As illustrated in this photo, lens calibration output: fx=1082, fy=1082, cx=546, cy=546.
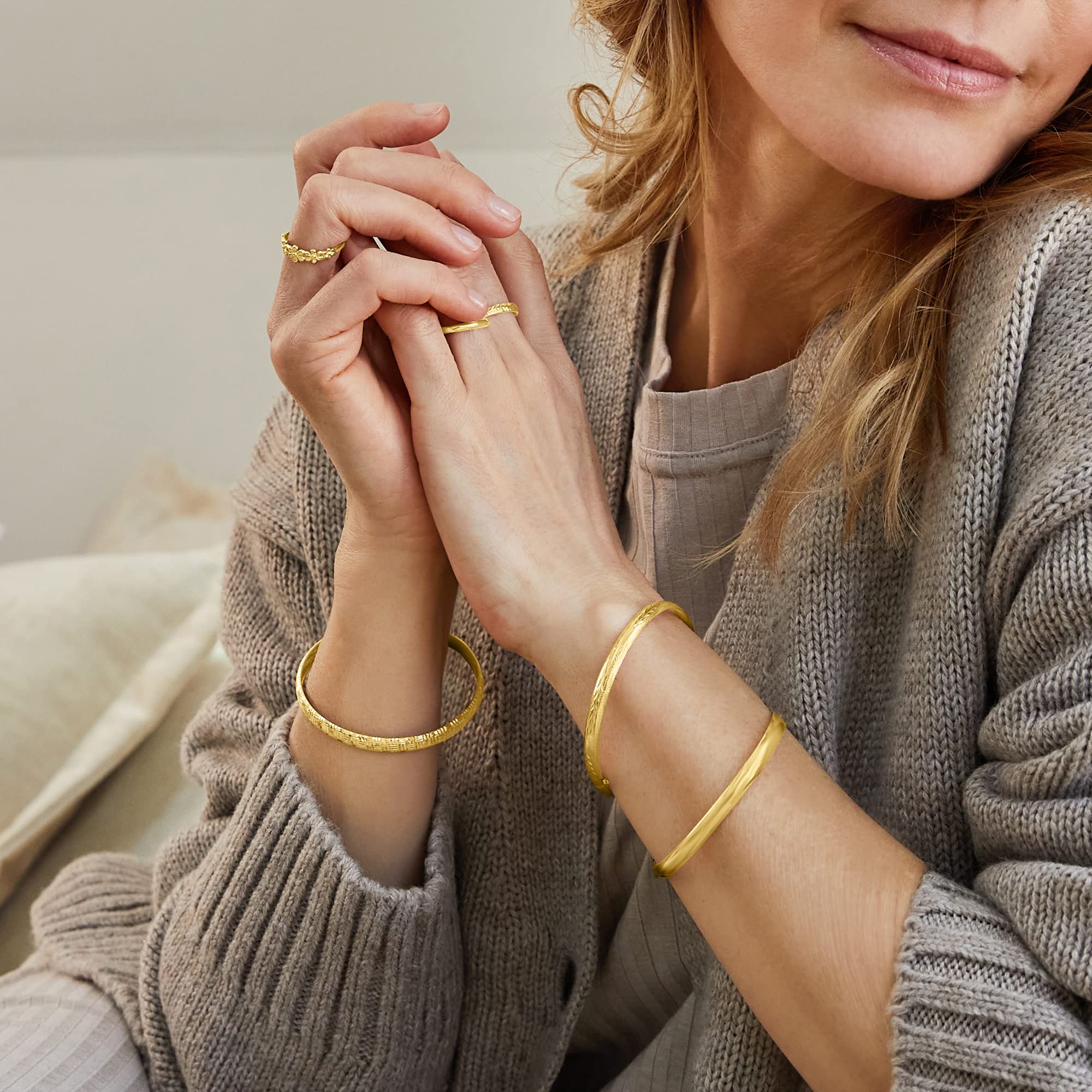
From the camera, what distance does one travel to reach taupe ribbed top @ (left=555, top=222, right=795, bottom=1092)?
0.82 m

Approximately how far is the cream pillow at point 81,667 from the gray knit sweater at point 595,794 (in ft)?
0.52

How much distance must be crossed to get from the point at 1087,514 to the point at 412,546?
1.41 ft

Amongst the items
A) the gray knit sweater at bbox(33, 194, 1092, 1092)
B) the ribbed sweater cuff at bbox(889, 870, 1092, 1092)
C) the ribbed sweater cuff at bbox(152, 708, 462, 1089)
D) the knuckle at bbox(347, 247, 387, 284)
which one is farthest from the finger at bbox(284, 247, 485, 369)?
the ribbed sweater cuff at bbox(889, 870, 1092, 1092)

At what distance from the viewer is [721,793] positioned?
23.8 inches

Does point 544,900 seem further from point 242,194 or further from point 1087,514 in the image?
point 242,194

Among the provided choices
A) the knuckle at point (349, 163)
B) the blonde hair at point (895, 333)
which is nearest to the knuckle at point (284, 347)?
the knuckle at point (349, 163)

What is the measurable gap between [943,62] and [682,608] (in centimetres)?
39

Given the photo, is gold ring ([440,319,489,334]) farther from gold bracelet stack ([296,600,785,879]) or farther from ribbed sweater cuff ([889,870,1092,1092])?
ribbed sweater cuff ([889,870,1092,1092])

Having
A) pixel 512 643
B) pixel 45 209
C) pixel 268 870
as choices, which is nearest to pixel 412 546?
pixel 512 643

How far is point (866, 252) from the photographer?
0.80 m

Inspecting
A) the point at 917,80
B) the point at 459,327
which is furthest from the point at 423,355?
the point at 917,80

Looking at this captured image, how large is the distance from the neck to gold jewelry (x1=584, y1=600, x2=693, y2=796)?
28 centimetres

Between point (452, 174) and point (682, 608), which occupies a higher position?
point (452, 174)

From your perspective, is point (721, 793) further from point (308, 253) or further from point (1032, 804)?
point (308, 253)
